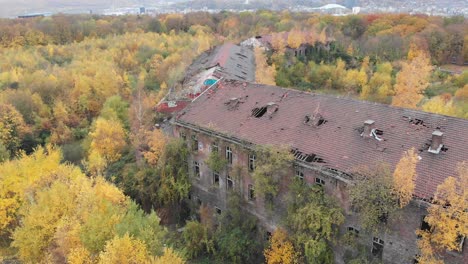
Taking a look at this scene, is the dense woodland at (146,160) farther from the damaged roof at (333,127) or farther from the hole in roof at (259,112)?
the hole in roof at (259,112)

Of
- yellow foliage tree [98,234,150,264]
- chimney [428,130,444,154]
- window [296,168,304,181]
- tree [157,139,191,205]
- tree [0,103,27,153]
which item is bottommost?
tree [0,103,27,153]

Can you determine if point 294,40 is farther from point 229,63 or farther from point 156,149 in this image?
point 156,149

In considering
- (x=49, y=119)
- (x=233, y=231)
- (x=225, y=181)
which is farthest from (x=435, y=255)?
(x=49, y=119)

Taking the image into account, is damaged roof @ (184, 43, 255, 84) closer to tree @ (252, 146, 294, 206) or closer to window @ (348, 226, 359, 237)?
tree @ (252, 146, 294, 206)

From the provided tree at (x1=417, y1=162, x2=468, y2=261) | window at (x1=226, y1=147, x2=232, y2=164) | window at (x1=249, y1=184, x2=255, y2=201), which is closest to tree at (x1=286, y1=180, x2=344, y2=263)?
window at (x1=249, y1=184, x2=255, y2=201)

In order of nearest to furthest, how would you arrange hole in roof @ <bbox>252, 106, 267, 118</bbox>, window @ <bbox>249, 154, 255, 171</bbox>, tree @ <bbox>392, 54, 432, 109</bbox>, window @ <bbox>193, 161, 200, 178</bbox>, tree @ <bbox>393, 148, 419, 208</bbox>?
tree @ <bbox>393, 148, 419, 208</bbox> < window @ <bbox>249, 154, 255, 171</bbox> < hole in roof @ <bbox>252, 106, 267, 118</bbox> < window @ <bbox>193, 161, 200, 178</bbox> < tree @ <bbox>392, 54, 432, 109</bbox>

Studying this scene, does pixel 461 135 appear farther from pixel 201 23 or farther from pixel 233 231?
pixel 201 23

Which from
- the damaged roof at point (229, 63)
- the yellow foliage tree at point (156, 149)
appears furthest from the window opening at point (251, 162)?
the damaged roof at point (229, 63)
